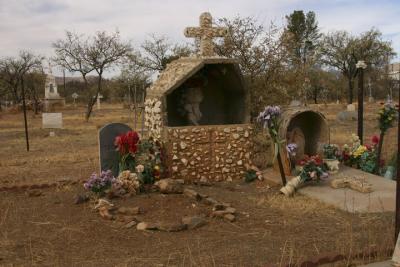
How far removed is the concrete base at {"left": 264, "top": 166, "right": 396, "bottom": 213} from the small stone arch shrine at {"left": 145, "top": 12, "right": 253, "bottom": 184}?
1.09 m

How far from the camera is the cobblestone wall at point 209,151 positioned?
348 inches

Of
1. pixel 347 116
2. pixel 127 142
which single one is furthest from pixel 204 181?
pixel 347 116

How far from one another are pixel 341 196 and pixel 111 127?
427cm

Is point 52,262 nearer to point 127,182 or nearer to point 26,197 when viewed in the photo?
point 127,182

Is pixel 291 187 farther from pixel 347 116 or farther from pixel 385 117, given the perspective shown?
pixel 347 116

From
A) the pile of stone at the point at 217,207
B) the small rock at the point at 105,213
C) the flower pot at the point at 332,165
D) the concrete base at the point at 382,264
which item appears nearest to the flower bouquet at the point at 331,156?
the flower pot at the point at 332,165

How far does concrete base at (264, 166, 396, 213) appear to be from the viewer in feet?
21.9

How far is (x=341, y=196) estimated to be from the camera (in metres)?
7.30

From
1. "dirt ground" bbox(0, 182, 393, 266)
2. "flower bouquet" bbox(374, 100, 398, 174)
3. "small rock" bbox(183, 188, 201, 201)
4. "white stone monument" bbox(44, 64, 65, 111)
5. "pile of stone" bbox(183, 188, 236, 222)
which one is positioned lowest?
"dirt ground" bbox(0, 182, 393, 266)

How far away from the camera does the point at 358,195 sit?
24.1 ft

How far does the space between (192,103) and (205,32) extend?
4.87ft

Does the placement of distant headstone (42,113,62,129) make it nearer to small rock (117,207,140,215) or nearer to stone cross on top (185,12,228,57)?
stone cross on top (185,12,228,57)

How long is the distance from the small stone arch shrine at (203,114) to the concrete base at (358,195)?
1092mm

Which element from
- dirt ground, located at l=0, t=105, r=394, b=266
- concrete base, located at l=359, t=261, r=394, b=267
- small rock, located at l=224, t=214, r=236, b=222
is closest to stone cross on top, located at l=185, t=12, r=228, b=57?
dirt ground, located at l=0, t=105, r=394, b=266
